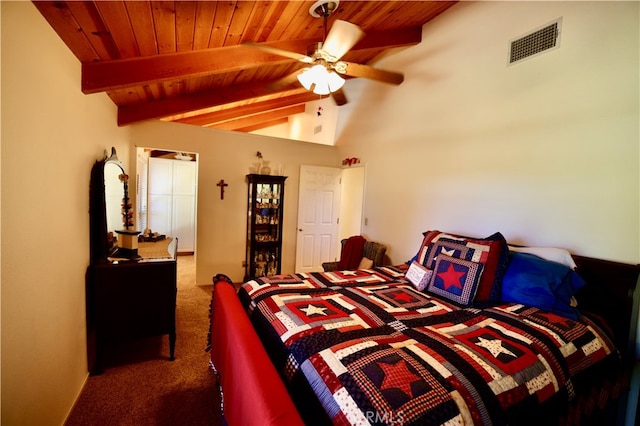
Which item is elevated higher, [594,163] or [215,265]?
[594,163]

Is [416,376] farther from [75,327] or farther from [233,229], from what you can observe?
[233,229]

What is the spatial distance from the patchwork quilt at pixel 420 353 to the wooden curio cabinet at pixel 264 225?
232 centimetres

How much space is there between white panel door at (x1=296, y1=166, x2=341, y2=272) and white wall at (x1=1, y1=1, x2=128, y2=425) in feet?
9.87

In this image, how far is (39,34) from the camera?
1239 millimetres

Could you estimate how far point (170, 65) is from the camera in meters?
1.93

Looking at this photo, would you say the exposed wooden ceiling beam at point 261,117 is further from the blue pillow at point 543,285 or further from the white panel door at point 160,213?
the blue pillow at point 543,285

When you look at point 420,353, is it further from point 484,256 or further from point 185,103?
point 185,103

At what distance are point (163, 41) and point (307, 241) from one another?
3.40 metres

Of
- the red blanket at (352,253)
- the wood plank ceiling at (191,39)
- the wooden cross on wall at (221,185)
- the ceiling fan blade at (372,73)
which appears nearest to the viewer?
the wood plank ceiling at (191,39)

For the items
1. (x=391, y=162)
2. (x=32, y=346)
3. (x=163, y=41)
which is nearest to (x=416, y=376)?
(x=32, y=346)

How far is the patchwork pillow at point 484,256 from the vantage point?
1802 mm

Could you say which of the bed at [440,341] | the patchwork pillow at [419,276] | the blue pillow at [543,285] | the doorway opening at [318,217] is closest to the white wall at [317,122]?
the doorway opening at [318,217]

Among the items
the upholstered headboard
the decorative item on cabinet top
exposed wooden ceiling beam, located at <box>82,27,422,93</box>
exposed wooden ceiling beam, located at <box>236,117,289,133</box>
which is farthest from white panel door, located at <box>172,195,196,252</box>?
the upholstered headboard

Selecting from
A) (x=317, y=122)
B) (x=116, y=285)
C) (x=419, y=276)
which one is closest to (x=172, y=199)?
(x=317, y=122)
